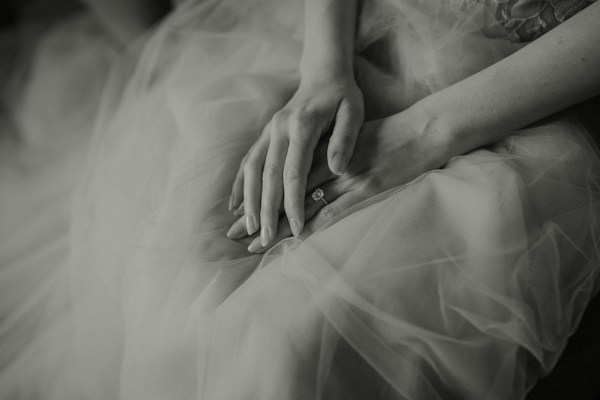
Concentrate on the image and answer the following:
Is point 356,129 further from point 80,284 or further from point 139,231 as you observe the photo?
point 80,284

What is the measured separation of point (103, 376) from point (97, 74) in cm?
83

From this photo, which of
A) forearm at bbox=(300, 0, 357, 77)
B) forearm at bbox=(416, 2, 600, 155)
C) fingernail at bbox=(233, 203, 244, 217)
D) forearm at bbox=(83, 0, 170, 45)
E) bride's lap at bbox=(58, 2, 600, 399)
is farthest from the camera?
forearm at bbox=(83, 0, 170, 45)

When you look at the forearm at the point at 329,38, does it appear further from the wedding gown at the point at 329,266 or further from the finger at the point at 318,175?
the finger at the point at 318,175

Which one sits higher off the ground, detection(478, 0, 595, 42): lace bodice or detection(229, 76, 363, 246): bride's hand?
detection(229, 76, 363, 246): bride's hand

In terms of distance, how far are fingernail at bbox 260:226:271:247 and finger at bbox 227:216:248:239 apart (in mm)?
40

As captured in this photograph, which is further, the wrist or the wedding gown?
the wrist

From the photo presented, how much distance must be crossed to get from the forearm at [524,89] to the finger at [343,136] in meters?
0.12

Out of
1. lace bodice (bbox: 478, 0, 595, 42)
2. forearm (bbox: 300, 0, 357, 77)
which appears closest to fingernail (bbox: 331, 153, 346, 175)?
forearm (bbox: 300, 0, 357, 77)

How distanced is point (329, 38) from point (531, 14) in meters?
0.34

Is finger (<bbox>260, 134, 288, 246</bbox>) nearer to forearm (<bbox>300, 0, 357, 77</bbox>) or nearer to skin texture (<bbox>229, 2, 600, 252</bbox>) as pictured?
skin texture (<bbox>229, 2, 600, 252</bbox>)

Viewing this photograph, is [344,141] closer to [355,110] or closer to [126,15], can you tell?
[355,110]

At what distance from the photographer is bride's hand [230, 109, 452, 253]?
2.10 ft

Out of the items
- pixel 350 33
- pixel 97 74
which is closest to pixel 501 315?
pixel 350 33

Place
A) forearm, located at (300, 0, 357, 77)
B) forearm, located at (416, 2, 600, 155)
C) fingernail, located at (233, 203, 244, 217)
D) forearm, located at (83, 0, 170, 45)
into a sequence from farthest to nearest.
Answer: forearm, located at (83, 0, 170, 45) → forearm, located at (300, 0, 357, 77) → fingernail, located at (233, 203, 244, 217) → forearm, located at (416, 2, 600, 155)
